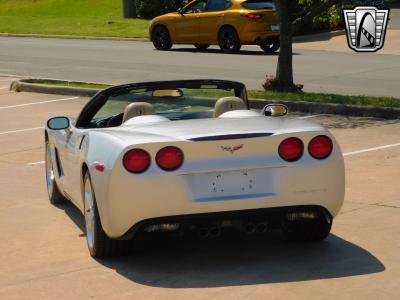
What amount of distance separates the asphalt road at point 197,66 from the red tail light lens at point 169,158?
1167cm

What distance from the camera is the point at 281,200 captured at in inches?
284

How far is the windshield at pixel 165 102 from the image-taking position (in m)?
8.41

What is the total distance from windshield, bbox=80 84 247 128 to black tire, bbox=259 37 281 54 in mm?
19630

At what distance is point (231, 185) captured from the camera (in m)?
7.15

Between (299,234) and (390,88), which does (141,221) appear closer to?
(299,234)

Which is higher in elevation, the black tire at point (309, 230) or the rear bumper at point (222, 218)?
the rear bumper at point (222, 218)

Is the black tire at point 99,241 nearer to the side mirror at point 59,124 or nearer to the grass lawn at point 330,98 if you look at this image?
the side mirror at point 59,124

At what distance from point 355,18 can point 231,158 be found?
24928 millimetres

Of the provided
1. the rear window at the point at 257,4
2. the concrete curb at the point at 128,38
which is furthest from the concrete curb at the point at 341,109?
the concrete curb at the point at 128,38

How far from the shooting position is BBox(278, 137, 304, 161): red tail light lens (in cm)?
724

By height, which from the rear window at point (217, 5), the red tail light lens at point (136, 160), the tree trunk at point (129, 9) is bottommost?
the tree trunk at point (129, 9)

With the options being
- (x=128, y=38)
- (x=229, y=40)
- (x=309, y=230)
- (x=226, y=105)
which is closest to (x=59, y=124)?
(x=226, y=105)

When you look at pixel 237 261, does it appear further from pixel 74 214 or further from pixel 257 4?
pixel 257 4

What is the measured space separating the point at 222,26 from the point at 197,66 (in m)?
4.31
